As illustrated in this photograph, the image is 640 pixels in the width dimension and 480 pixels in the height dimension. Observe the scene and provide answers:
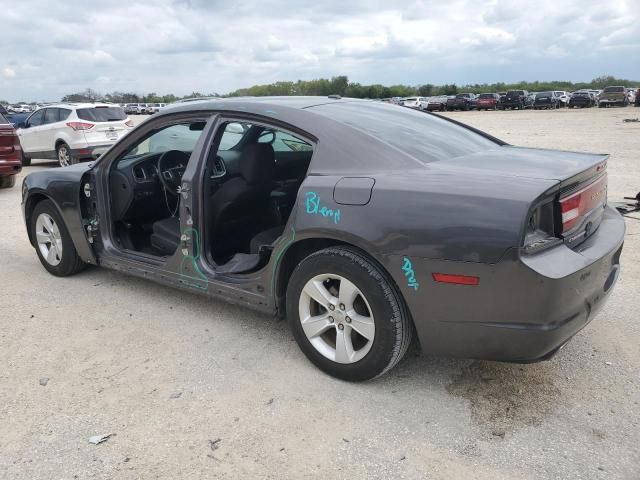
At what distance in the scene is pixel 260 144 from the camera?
4.09 m

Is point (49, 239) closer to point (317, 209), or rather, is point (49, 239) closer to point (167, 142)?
point (167, 142)

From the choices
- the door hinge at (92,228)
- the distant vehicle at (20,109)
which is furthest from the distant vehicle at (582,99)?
the door hinge at (92,228)

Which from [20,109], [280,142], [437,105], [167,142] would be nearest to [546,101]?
[437,105]

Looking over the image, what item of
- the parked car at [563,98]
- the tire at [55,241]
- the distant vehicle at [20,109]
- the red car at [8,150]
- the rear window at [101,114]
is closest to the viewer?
the tire at [55,241]

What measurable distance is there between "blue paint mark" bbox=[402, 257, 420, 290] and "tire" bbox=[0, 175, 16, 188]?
10814 millimetres

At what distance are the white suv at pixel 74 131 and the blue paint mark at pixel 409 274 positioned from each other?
12278 mm

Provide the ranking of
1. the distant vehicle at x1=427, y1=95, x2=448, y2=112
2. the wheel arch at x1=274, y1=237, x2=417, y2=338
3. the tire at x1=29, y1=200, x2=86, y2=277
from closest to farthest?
the wheel arch at x1=274, y1=237, x2=417, y2=338
the tire at x1=29, y1=200, x2=86, y2=277
the distant vehicle at x1=427, y1=95, x2=448, y2=112

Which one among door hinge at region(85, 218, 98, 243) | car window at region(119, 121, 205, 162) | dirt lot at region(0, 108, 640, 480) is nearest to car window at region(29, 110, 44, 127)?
car window at region(119, 121, 205, 162)

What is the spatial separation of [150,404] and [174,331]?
3.13 ft

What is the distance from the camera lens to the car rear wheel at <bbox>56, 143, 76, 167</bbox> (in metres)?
13.6

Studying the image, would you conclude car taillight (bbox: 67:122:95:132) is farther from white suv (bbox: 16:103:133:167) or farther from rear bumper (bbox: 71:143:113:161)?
rear bumper (bbox: 71:143:113:161)

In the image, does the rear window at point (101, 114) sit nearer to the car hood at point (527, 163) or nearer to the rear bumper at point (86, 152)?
the rear bumper at point (86, 152)

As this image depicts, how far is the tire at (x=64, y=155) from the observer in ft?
44.6

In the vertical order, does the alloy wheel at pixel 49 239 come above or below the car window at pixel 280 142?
below
